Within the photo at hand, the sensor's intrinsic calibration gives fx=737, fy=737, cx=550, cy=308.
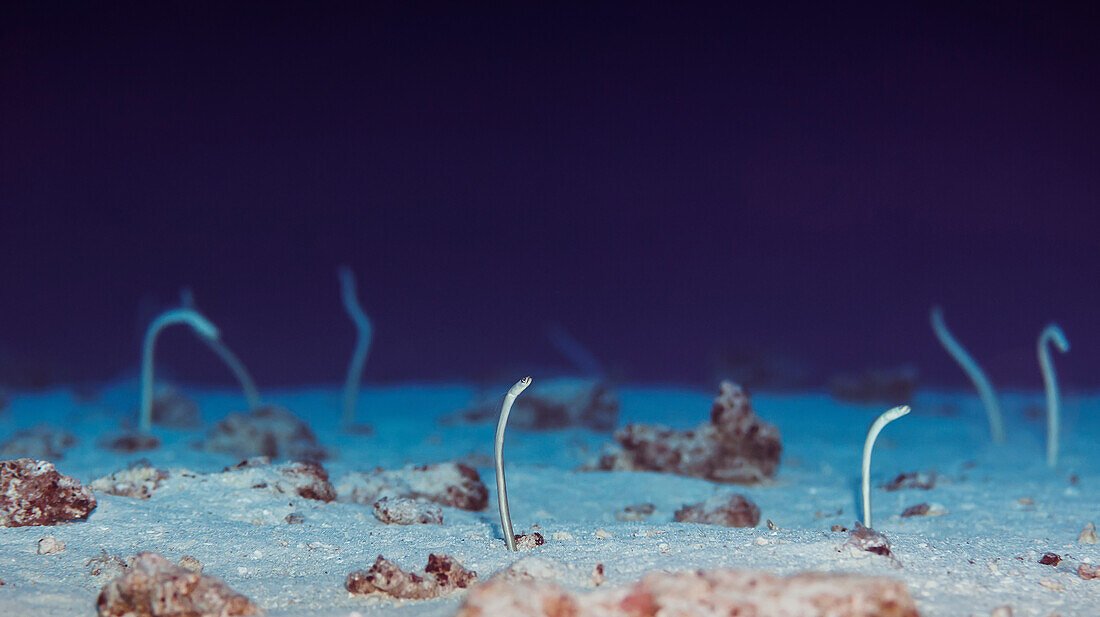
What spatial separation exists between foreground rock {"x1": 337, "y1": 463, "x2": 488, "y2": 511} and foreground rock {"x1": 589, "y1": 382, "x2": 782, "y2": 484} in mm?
1511

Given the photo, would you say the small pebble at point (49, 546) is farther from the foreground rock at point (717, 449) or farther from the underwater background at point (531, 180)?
the underwater background at point (531, 180)

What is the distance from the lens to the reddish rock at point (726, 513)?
3.77 m

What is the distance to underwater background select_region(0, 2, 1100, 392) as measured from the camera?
674 inches

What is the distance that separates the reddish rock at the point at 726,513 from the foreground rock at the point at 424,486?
1.19 meters

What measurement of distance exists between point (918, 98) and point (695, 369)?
1290 cm

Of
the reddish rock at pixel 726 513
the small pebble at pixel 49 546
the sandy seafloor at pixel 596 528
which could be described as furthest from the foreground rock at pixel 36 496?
the reddish rock at pixel 726 513

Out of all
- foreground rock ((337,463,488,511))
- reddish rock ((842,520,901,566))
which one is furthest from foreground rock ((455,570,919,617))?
foreground rock ((337,463,488,511))

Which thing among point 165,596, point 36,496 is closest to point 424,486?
point 36,496

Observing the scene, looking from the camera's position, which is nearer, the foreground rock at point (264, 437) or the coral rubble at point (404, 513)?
the coral rubble at point (404, 513)

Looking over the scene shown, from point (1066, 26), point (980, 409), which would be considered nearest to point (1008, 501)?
point (980, 409)

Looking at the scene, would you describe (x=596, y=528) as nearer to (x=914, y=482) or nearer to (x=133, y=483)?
(x=133, y=483)

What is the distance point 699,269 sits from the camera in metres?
25.3

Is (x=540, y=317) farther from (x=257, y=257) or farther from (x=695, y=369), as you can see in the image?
(x=257, y=257)

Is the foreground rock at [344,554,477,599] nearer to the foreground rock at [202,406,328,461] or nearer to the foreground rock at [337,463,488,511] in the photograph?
the foreground rock at [337,463,488,511]
